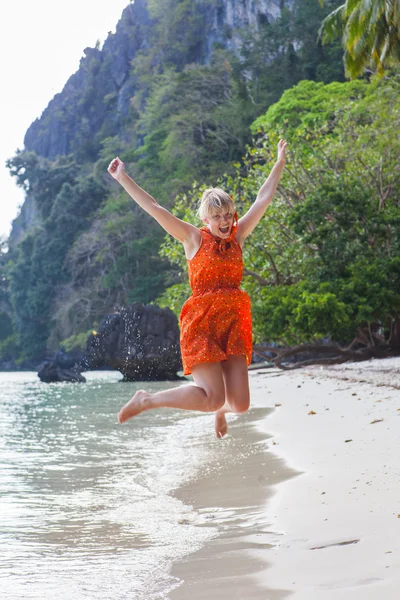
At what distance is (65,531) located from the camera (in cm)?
590

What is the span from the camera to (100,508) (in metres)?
6.73

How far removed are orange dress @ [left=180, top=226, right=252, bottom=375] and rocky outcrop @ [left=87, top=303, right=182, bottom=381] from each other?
27.5m

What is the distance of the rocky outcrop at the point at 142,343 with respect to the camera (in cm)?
3278

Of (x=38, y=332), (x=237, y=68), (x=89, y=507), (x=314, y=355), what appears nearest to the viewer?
(x=89, y=507)

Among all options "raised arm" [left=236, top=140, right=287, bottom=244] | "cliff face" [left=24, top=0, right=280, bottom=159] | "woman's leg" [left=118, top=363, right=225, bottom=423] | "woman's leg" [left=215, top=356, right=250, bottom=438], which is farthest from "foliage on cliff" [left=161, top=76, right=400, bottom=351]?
"cliff face" [left=24, top=0, right=280, bottom=159]

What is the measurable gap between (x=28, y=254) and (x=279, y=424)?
5446 cm

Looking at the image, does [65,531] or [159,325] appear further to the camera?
[159,325]

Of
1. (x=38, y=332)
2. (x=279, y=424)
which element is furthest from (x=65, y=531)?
(x=38, y=332)

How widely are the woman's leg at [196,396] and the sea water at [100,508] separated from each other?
0.87 meters

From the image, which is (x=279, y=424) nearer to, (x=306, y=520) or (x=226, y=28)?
(x=306, y=520)

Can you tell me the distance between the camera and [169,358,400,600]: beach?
3701 millimetres

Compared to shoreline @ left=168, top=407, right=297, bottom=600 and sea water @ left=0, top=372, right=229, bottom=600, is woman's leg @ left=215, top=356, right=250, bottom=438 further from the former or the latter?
sea water @ left=0, top=372, right=229, bottom=600

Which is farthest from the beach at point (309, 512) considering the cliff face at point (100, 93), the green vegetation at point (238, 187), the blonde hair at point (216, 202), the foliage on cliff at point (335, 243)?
the cliff face at point (100, 93)

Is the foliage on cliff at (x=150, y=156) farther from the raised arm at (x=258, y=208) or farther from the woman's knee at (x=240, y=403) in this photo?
the woman's knee at (x=240, y=403)
